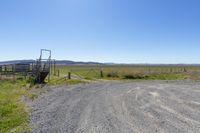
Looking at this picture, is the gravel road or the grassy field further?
the grassy field

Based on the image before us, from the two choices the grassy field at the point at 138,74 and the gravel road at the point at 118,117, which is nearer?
the gravel road at the point at 118,117

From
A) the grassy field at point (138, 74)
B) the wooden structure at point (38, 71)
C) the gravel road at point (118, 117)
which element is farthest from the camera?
the grassy field at point (138, 74)

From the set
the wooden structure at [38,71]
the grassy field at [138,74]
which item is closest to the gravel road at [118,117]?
the wooden structure at [38,71]

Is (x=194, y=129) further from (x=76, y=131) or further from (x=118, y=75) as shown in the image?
(x=118, y=75)

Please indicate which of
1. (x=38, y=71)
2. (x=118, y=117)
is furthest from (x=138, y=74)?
(x=118, y=117)

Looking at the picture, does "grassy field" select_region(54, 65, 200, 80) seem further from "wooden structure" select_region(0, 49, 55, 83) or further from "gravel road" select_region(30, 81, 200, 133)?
"gravel road" select_region(30, 81, 200, 133)

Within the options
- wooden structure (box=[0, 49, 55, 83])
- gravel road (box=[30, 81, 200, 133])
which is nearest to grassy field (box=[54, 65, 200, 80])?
wooden structure (box=[0, 49, 55, 83])

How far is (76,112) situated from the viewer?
469 inches

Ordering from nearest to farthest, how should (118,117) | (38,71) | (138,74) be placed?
1. (118,117)
2. (38,71)
3. (138,74)

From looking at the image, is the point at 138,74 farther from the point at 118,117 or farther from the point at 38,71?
the point at 118,117

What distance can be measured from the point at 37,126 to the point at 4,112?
2.93 meters

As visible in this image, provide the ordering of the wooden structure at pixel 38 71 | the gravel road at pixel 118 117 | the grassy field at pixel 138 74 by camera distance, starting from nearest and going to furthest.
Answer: the gravel road at pixel 118 117 < the wooden structure at pixel 38 71 < the grassy field at pixel 138 74

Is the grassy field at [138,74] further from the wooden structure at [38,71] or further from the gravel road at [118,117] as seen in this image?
the gravel road at [118,117]

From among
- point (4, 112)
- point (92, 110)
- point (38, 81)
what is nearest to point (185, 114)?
point (92, 110)
